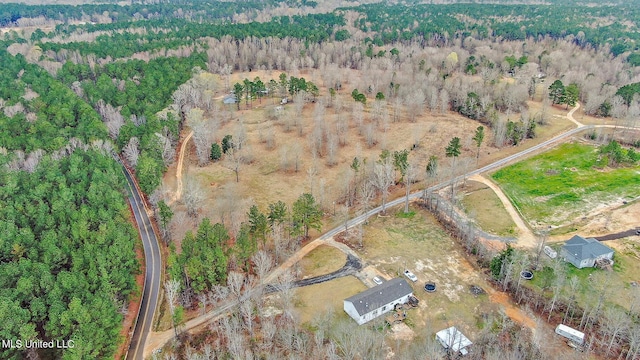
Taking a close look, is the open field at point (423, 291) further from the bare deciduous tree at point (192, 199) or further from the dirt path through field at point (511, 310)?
the bare deciduous tree at point (192, 199)

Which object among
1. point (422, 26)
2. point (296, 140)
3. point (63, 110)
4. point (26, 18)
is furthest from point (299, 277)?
point (26, 18)

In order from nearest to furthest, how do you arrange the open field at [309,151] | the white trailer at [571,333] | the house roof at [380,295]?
1. the white trailer at [571,333]
2. the house roof at [380,295]
3. the open field at [309,151]

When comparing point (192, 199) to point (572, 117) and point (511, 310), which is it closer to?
point (511, 310)

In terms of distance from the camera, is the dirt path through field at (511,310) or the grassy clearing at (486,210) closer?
the dirt path through field at (511,310)

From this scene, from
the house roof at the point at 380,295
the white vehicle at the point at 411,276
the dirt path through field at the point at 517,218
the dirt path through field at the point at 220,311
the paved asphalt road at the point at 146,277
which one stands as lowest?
the paved asphalt road at the point at 146,277

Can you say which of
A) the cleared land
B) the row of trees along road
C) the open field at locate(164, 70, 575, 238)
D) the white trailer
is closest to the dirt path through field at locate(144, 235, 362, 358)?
the row of trees along road

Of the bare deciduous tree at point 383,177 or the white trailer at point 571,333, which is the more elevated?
the bare deciduous tree at point 383,177

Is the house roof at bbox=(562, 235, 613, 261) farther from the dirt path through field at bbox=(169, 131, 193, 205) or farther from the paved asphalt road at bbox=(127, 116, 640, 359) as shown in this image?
the dirt path through field at bbox=(169, 131, 193, 205)

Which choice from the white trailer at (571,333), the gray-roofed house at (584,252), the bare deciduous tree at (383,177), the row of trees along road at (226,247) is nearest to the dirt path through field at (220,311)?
the row of trees along road at (226,247)
